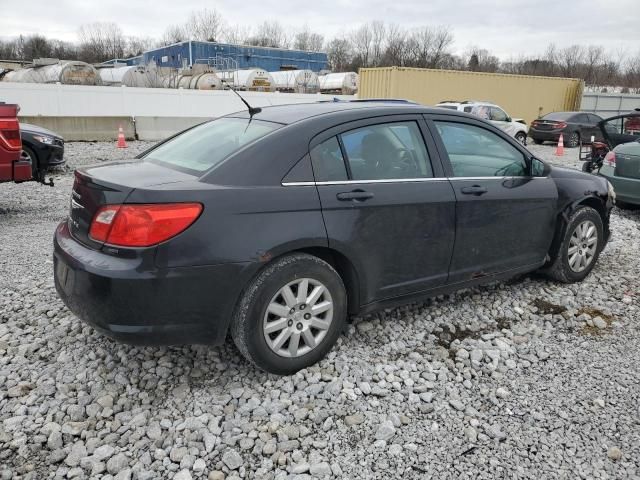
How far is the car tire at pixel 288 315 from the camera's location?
2916mm

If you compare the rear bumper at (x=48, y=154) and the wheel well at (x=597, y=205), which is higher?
the wheel well at (x=597, y=205)

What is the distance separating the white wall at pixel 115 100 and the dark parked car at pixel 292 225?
17009mm

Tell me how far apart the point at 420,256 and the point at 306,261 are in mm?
912

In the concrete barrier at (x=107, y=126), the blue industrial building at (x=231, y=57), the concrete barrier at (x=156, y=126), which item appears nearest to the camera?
the concrete barrier at (x=107, y=126)

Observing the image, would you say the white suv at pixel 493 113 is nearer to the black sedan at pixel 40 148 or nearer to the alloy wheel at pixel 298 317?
the black sedan at pixel 40 148

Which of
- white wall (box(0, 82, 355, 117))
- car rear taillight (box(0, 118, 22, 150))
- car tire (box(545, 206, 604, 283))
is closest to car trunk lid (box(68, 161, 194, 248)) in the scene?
car tire (box(545, 206, 604, 283))

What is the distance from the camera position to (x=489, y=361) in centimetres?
347

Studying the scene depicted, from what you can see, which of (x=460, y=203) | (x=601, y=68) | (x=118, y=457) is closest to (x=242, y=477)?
(x=118, y=457)

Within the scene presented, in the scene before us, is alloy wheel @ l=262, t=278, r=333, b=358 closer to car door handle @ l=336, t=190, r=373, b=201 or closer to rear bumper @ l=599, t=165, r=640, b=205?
car door handle @ l=336, t=190, r=373, b=201

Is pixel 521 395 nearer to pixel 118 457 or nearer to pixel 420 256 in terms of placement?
pixel 420 256

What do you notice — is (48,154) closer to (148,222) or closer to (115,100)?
(148,222)

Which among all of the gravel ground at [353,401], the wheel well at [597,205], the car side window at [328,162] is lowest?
the gravel ground at [353,401]

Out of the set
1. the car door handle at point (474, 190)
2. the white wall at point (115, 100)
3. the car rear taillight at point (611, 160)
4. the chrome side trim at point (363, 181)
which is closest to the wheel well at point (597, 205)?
the car door handle at point (474, 190)

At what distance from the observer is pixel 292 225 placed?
296 centimetres
